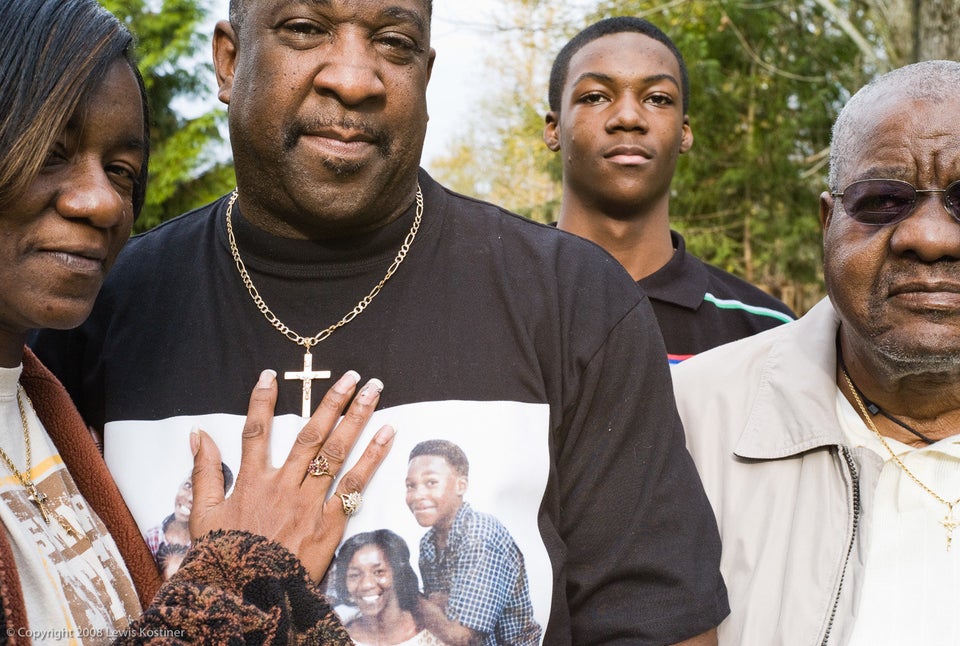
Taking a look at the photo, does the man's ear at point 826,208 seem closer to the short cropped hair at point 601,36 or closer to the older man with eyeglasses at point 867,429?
the older man with eyeglasses at point 867,429

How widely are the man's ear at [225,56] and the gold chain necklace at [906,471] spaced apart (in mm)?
1865

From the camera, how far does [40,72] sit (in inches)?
72.9

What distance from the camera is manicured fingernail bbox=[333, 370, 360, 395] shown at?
6.80 ft

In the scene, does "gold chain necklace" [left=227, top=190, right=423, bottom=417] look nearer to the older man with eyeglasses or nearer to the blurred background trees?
the older man with eyeglasses

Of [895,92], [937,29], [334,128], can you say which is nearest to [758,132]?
[937,29]

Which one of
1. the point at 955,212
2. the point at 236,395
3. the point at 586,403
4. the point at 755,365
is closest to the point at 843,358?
the point at 755,365

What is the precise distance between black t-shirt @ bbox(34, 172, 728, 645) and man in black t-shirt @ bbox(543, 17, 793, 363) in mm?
1958

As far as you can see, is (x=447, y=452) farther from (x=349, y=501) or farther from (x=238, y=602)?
(x=238, y=602)

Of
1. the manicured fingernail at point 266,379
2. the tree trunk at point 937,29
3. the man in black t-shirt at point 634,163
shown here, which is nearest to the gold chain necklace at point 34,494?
the manicured fingernail at point 266,379

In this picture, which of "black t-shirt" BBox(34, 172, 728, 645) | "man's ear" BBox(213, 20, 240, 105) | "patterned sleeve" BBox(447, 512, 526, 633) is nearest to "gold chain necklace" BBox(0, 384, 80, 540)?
"black t-shirt" BBox(34, 172, 728, 645)

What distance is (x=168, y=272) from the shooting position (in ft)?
7.67

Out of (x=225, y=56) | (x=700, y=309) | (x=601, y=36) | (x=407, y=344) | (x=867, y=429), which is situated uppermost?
(x=601, y=36)

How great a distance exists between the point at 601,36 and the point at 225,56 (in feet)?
9.27

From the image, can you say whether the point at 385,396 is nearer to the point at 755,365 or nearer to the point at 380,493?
the point at 380,493
